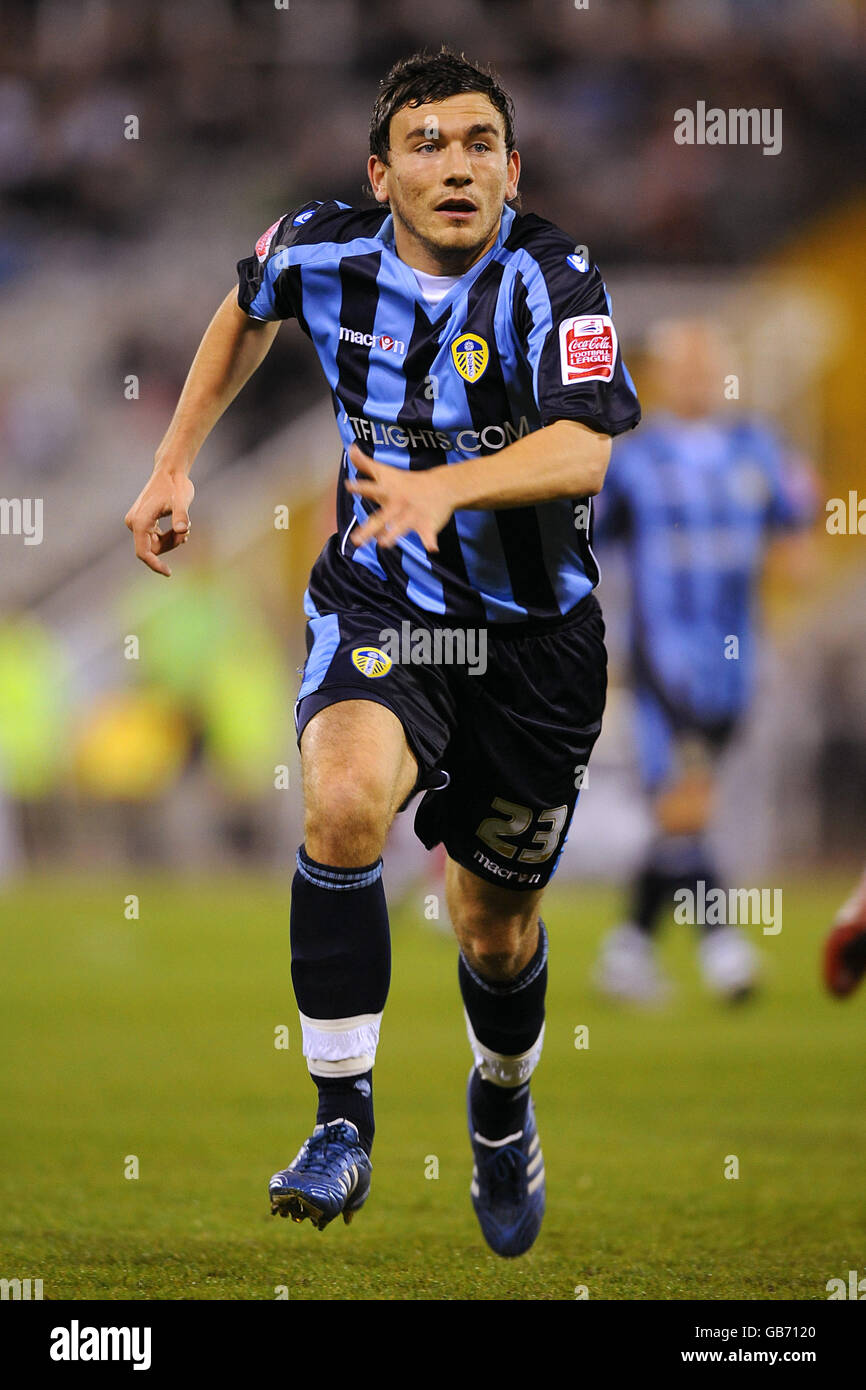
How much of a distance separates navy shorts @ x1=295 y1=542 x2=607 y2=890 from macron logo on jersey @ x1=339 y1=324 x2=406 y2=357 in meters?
0.43

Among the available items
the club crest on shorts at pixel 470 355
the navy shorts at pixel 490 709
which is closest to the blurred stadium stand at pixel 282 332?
the navy shorts at pixel 490 709

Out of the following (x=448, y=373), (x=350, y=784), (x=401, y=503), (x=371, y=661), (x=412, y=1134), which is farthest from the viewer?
(x=412, y=1134)

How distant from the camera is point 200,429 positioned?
141 inches

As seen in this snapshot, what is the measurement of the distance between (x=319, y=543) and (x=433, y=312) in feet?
30.9

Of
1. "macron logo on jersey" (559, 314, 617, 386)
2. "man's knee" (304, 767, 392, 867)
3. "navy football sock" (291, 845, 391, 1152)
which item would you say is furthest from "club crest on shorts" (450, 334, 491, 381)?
"navy football sock" (291, 845, 391, 1152)

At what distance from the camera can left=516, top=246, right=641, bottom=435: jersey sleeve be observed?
2959mm

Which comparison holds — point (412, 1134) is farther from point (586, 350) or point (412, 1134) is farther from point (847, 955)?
point (586, 350)

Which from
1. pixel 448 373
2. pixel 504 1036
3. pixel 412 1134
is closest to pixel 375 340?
pixel 448 373

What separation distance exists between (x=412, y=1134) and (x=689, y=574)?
140 inches

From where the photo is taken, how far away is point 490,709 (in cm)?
338

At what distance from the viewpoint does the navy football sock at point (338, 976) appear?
2934mm

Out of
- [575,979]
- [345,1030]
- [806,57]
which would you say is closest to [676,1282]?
[345,1030]
